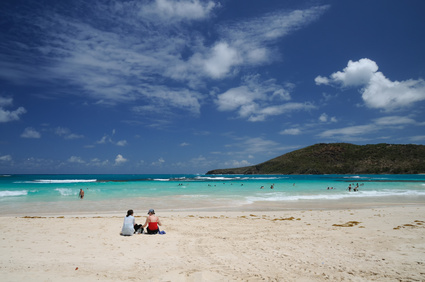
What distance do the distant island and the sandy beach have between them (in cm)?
12074

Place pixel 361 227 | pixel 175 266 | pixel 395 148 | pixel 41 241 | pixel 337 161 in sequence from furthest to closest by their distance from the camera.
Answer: pixel 337 161 < pixel 395 148 < pixel 361 227 < pixel 41 241 < pixel 175 266

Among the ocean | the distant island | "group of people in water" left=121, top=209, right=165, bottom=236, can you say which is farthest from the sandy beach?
the distant island

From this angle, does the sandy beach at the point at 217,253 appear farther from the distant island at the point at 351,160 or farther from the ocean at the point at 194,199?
the distant island at the point at 351,160

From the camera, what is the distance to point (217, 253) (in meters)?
7.48

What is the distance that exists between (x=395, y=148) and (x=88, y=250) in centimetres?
14389

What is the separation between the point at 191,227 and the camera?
1154cm

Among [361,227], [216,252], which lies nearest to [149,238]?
[216,252]

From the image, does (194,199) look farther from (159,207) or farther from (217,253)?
(217,253)

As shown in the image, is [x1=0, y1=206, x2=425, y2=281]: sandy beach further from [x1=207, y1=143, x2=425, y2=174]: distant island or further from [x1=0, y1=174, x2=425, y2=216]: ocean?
[x1=207, y1=143, x2=425, y2=174]: distant island

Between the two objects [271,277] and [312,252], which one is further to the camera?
[312,252]

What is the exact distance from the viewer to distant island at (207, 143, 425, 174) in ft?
364

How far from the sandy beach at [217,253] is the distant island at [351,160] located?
120743 millimetres

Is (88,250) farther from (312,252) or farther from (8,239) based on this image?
(312,252)

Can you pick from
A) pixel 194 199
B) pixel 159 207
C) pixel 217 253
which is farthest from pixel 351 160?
pixel 217 253
